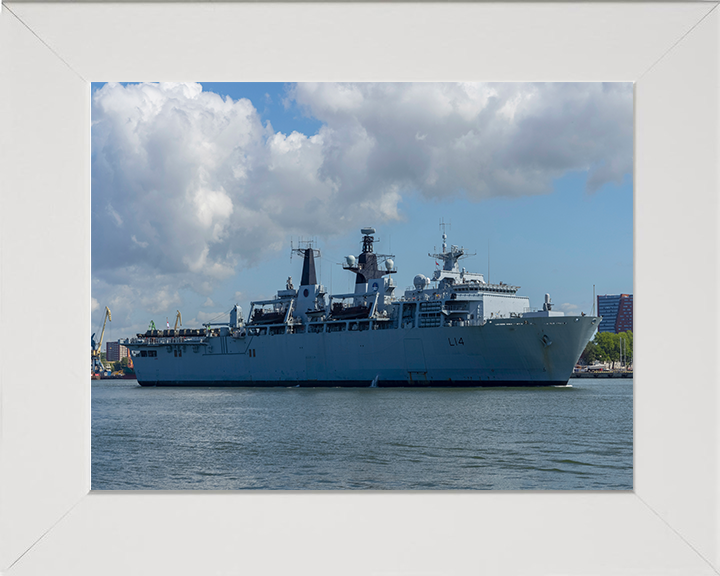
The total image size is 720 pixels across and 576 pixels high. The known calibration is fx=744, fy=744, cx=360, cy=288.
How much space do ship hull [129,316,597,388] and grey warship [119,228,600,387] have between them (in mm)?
36

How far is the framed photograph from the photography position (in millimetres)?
2875

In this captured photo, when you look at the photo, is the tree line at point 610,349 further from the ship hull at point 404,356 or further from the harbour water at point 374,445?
the harbour water at point 374,445

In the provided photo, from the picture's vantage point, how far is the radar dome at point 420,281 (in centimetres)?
2703

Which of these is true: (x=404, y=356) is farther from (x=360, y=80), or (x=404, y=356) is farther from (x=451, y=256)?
(x=360, y=80)

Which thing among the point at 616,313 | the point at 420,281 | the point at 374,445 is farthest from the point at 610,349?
the point at 374,445

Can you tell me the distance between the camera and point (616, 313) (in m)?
73.1

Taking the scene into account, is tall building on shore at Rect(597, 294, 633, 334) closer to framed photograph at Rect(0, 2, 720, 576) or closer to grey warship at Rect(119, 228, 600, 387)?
grey warship at Rect(119, 228, 600, 387)

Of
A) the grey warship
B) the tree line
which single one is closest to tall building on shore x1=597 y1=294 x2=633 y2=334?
the tree line

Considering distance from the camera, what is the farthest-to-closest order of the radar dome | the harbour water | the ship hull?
the radar dome, the ship hull, the harbour water

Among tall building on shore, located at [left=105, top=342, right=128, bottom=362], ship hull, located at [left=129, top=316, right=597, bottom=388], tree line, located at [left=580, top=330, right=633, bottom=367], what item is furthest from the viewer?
tall building on shore, located at [left=105, top=342, right=128, bottom=362]

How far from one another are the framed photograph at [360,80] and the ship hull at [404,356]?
2046 cm

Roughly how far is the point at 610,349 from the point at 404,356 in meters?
33.8

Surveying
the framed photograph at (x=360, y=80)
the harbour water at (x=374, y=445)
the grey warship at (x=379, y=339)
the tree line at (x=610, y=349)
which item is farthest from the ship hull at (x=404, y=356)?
the tree line at (x=610, y=349)
